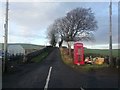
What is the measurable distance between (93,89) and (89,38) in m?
65.4

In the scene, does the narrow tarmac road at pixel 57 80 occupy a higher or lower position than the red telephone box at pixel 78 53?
lower

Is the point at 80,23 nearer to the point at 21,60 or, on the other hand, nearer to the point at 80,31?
the point at 80,31

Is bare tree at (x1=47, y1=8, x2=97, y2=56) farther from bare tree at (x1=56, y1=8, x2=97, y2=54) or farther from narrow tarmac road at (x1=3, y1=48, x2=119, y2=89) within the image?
narrow tarmac road at (x1=3, y1=48, x2=119, y2=89)

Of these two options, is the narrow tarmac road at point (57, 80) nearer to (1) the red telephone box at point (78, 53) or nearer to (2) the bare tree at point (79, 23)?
(1) the red telephone box at point (78, 53)

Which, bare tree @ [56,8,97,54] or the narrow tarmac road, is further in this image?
bare tree @ [56,8,97,54]

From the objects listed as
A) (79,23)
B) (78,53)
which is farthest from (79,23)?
(78,53)

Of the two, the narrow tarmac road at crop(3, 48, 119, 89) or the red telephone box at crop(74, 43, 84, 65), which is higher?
the red telephone box at crop(74, 43, 84, 65)

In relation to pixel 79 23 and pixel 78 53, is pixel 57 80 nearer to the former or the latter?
pixel 78 53

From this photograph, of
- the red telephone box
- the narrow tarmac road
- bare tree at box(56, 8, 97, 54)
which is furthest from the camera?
bare tree at box(56, 8, 97, 54)

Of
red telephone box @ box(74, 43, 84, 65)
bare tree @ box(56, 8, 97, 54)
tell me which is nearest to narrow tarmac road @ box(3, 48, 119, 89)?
red telephone box @ box(74, 43, 84, 65)

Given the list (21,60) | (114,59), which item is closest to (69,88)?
(114,59)

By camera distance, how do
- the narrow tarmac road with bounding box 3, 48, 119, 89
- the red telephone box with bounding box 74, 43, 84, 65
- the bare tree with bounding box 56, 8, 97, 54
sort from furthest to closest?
1. the bare tree with bounding box 56, 8, 97, 54
2. the red telephone box with bounding box 74, 43, 84, 65
3. the narrow tarmac road with bounding box 3, 48, 119, 89

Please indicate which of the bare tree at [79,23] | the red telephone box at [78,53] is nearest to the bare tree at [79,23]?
the bare tree at [79,23]

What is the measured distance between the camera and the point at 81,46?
3666 cm
